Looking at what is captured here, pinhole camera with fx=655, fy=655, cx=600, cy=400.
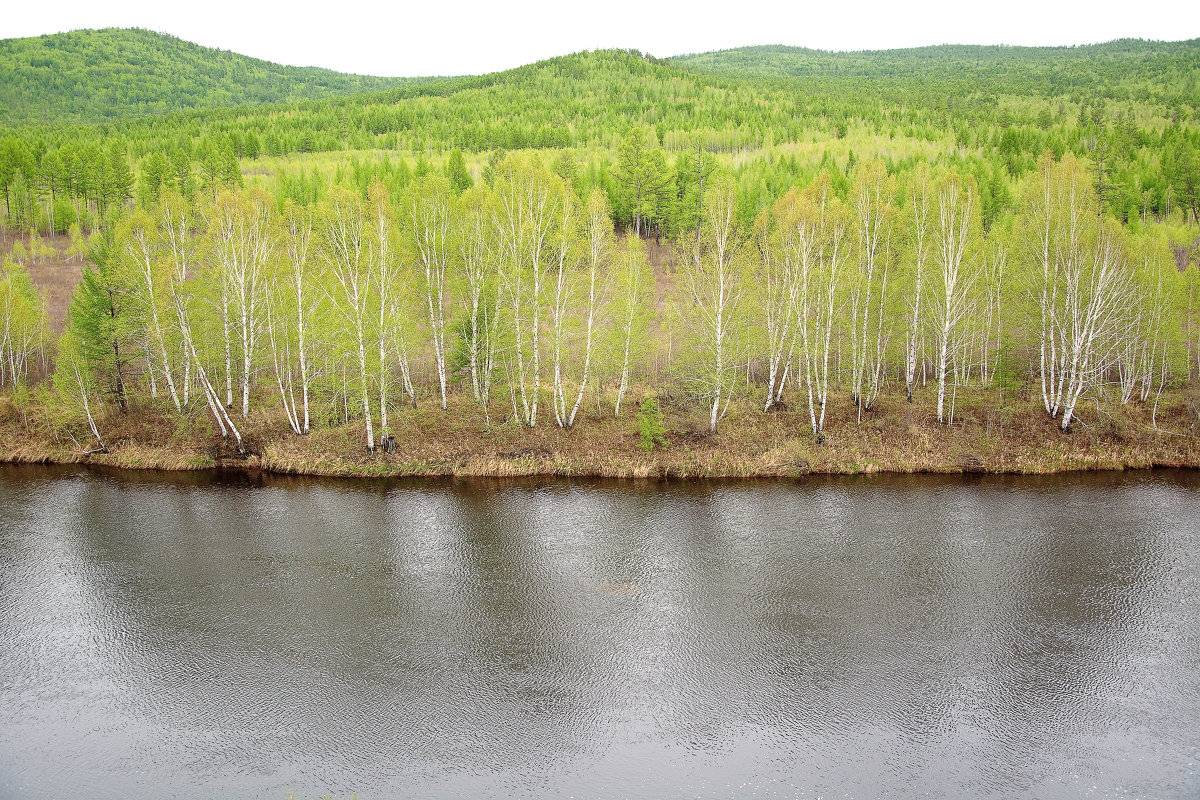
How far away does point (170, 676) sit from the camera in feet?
50.9

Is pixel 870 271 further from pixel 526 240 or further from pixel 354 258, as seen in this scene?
pixel 354 258

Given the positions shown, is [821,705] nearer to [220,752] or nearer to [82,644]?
[220,752]

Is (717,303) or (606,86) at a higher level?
(606,86)

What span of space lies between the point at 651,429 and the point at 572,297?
8859 millimetres

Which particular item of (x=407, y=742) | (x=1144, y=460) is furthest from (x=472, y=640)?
(x=1144, y=460)

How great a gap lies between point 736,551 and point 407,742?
11905 mm

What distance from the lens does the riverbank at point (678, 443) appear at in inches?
1142

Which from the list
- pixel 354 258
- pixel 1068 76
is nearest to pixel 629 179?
pixel 354 258

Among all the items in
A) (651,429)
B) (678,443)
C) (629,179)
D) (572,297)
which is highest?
(629,179)

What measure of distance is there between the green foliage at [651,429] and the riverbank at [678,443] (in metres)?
0.39

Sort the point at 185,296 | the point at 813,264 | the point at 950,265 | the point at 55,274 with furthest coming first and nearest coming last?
1. the point at 55,274
2. the point at 813,264
3. the point at 185,296
4. the point at 950,265

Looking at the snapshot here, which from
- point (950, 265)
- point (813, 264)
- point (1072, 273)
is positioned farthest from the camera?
point (813, 264)

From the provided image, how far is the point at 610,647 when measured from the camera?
16.3m

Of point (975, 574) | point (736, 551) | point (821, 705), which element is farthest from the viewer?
point (736, 551)
